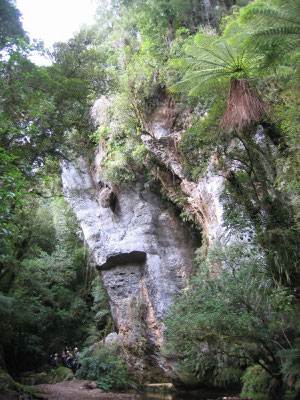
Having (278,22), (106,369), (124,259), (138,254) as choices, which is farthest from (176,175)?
(278,22)

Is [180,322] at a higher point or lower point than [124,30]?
lower

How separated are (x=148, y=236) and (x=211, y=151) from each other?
6.75 m

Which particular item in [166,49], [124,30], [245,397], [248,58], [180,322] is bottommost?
[245,397]

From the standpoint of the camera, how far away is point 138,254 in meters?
13.3

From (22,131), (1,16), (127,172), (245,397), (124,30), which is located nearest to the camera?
(245,397)

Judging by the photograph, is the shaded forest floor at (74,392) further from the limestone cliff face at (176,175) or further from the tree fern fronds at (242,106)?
the tree fern fronds at (242,106)

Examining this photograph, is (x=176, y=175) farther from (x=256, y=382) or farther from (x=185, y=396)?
(x=256, y=382)

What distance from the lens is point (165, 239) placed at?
45.0ft

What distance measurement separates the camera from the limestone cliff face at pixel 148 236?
39.3 ft

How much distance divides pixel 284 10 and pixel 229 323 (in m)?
5.03

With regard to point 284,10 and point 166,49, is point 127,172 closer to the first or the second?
point 166,49

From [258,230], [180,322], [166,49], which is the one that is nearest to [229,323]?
[180,322]

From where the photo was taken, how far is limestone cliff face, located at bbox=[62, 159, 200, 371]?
12.3m

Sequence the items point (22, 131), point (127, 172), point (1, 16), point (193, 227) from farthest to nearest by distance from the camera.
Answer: point (127, 172) < point (193, 227) < point (1, 16) < point (22, 131)
